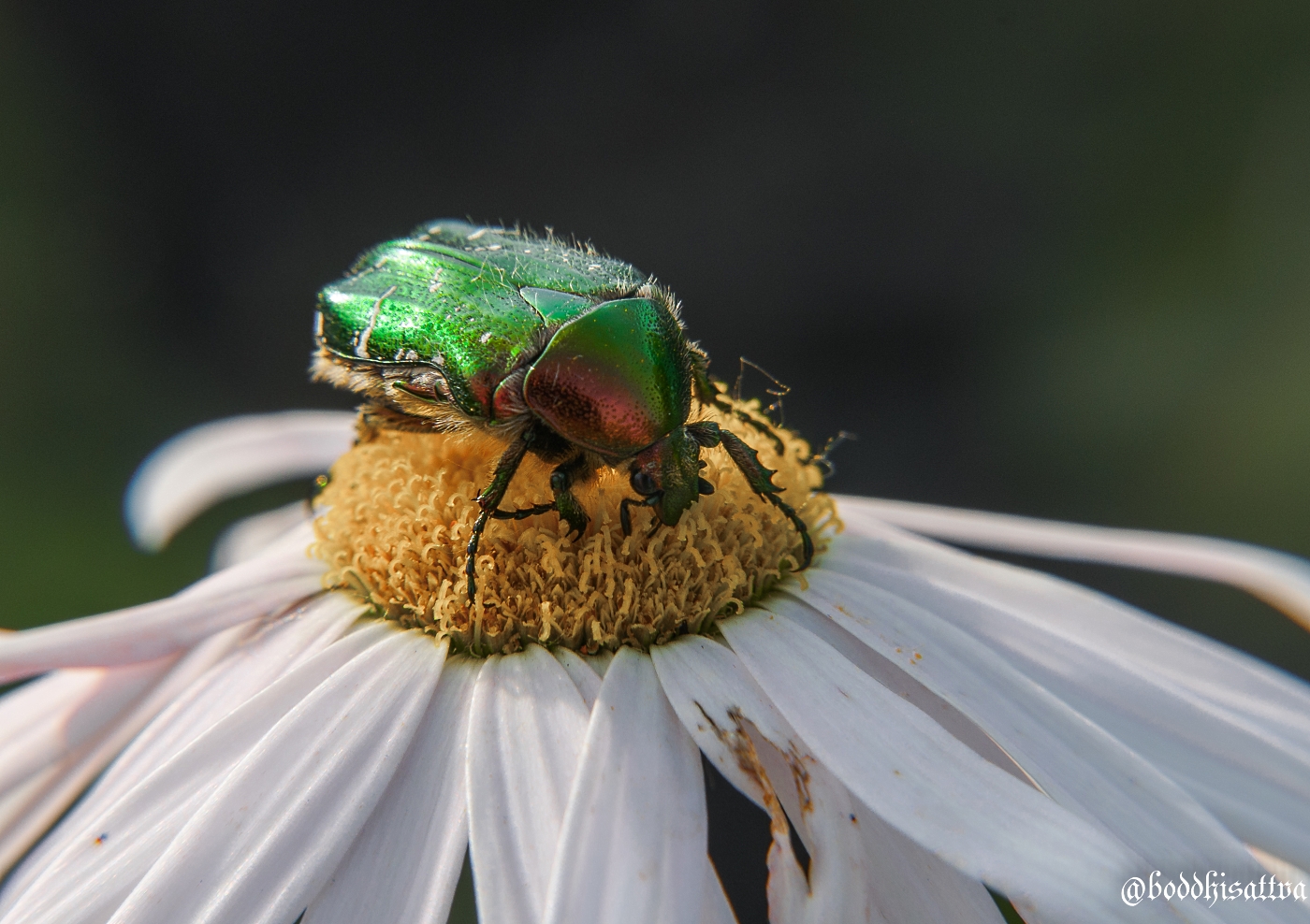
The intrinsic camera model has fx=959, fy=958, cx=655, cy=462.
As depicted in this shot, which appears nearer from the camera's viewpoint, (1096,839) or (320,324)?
(1096,839)

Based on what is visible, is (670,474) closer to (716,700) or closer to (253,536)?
(716,700)

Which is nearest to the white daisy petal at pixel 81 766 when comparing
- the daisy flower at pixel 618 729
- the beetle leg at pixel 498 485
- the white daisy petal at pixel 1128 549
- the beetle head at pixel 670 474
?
the daisy flower at pixel 618 729

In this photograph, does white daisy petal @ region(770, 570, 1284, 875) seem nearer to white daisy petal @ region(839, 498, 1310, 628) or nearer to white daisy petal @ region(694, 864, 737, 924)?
white daisy petal @ region(694, 864, 737, 924)

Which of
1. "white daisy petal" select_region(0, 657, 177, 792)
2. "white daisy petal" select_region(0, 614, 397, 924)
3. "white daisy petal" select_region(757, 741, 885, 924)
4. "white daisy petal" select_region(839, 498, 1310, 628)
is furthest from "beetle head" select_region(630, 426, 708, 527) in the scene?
"white daisy petal" select_region(0, 657, 177, 792)

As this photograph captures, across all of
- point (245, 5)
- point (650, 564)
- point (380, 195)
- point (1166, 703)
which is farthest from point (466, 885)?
point (245, 5)

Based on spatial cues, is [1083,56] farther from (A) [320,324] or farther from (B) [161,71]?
(B) [161,71]

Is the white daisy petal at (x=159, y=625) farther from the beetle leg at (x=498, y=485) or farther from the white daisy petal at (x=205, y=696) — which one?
the beetle leg at (x=498, y=485)

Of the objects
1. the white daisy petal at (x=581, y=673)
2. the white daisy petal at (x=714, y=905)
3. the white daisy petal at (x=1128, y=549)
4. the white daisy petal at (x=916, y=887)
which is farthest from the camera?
the white daisy petal at (x=1128, y=549)
